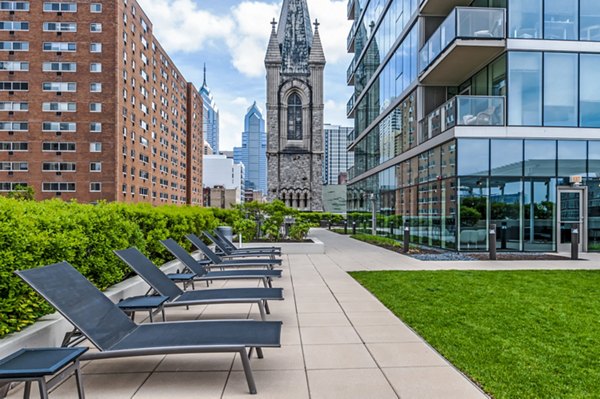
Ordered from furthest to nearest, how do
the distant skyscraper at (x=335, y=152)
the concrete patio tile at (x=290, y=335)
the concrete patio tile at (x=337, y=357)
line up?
the distant skyscraper at (x=335, y=152), the concrete patio tile at (x=290, y=335), the concrete patio tile at (x=337, y=357)

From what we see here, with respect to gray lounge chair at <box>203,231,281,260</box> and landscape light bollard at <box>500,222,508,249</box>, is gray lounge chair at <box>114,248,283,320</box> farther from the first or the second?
landscape light bollard at <box>500,222,508,249</box>

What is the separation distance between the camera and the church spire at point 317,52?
237 feet

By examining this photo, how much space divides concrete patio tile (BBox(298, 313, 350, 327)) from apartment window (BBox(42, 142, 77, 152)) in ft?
189

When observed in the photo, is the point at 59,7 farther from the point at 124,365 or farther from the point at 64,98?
the point at 124,365

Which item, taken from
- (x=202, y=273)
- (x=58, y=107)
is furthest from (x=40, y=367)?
(x=58, y=107)

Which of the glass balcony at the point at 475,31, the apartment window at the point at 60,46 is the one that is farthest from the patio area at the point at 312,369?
the apartment window at the point at 60,46

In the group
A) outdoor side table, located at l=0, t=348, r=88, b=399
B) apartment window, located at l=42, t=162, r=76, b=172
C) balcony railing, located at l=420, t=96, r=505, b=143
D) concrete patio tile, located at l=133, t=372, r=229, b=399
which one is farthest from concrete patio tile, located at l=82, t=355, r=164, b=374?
apartment window, located at l=42, t=162, r=76, b=172

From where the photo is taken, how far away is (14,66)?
5597 cm

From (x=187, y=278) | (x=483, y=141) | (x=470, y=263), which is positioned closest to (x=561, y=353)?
(x=187, y=278)

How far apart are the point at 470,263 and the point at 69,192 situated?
54339mm

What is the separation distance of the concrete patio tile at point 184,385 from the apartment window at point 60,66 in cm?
6130

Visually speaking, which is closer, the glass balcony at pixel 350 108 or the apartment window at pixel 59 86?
the glass balcony at pixel 350 108

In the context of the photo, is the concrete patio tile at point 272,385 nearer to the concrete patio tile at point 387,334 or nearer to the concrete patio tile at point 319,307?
the concrete patio tile at point 387,334

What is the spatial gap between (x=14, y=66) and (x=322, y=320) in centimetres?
6477
